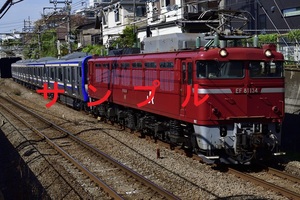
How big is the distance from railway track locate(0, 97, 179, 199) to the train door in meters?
2.09

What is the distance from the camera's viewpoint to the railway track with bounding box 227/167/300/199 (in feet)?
28.7

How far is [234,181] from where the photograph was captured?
9.91 m

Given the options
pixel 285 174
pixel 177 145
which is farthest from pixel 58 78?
pixel 285 174

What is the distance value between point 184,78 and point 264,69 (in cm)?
187

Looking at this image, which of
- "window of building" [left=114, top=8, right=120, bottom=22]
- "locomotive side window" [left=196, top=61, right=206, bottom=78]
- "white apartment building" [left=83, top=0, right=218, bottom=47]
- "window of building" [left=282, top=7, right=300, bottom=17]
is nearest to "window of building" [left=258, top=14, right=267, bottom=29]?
"window of building" [left=282, top=7, right=300, bottom=17]

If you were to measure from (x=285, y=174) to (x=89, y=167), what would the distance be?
4.61m

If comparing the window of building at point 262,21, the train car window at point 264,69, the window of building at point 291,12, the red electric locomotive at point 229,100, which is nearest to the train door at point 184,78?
the red electric locomotive at point 229,100

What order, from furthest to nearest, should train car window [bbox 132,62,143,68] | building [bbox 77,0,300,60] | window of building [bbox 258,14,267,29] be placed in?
1. window of building [bbox 258,14,267,29]
2. building [bbox 77,0,300,60]
3. train car window [bbox 132,62,143,68]

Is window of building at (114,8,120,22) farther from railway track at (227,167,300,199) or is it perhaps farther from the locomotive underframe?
railway track at (227,167,300,199)

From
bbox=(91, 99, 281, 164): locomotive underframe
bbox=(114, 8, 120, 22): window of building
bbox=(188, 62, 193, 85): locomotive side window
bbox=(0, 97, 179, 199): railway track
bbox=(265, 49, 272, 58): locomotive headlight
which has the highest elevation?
bbox=(114, 8, 120, 22): window of building

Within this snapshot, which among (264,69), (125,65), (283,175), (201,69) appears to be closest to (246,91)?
(264,69)

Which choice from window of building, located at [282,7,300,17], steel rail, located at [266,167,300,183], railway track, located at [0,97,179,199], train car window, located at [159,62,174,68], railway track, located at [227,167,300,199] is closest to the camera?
railway track, located at [227,167,300,199]

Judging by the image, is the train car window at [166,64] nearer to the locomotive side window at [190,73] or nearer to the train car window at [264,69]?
the locomotive side window at [190,73]

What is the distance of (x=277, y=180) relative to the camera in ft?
33.0
